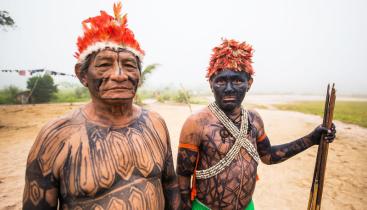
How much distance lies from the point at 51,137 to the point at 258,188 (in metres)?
4.80

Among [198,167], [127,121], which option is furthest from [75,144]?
[198,167]

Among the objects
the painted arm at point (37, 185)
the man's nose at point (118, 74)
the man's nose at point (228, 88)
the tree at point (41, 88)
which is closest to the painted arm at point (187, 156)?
the man's nose at point (228, 88)

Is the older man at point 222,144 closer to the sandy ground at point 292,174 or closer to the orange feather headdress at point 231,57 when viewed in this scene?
the orange feather headdress at point 231,57

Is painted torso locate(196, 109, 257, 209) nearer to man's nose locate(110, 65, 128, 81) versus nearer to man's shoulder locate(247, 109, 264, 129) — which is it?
man's shoulder locate(247, 109, 264, 129)

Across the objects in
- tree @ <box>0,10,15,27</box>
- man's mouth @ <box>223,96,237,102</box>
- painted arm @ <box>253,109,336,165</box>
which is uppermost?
tree @ <box>0,10,15,27</box>

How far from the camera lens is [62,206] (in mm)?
1289

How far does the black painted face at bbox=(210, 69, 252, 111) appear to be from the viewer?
198 centimetres

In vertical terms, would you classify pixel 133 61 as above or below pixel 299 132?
above

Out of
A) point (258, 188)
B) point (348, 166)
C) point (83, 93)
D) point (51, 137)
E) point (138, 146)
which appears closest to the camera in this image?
point (51, 137)

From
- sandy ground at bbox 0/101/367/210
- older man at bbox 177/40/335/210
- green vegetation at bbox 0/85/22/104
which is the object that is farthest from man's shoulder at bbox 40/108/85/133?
green vegetation at bbox 0/85/22/104

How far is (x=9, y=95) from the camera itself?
2017 centimetres

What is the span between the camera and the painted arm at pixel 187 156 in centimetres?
203

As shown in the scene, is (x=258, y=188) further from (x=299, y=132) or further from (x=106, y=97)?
(x=299, y=132)

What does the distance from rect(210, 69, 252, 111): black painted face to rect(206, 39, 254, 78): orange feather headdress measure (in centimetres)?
5
